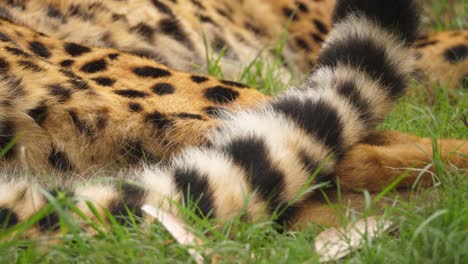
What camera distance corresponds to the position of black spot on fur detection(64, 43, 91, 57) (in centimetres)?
225

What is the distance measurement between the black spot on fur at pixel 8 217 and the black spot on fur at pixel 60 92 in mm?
441

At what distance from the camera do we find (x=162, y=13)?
2787 millimetres

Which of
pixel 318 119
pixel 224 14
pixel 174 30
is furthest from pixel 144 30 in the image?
pixel 318 119

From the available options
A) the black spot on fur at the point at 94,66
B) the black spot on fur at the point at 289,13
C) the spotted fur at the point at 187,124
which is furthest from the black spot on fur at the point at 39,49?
the black spot on fur at the point at 289,13

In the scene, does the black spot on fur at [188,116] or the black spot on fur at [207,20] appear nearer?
the black spot on fur at [188,116]

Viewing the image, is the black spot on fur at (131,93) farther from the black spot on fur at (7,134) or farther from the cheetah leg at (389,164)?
the cheetah leg at (389,164)

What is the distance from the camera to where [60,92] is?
6.22 feet

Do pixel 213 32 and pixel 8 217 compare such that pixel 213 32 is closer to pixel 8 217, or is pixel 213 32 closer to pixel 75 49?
pixel 75 49

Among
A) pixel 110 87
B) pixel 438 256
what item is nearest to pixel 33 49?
pixel 110 87

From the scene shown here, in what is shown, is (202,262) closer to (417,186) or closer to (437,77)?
(417,186)

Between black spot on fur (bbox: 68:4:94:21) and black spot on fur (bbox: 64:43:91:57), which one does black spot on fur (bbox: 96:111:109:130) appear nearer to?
black spot on fur (bbox: 64:43:91:57)

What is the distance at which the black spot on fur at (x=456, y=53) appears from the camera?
121 inches

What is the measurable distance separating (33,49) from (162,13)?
708 mm

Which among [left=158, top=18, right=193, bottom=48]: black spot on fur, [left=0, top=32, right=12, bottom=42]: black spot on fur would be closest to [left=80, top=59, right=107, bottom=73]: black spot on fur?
[left=0, top=32, right=12, bottom=42]: black spot on fur
